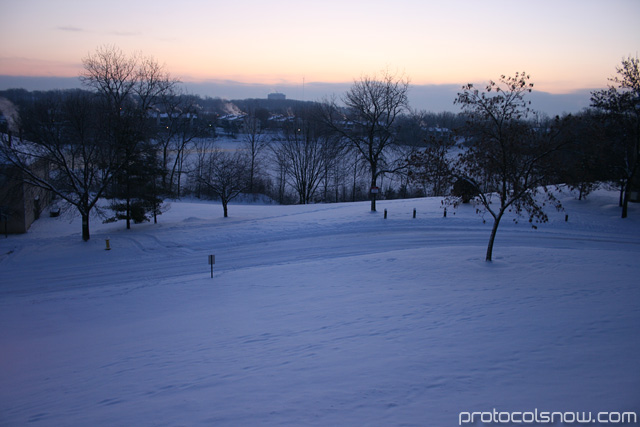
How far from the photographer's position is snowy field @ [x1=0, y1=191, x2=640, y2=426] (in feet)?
18.7

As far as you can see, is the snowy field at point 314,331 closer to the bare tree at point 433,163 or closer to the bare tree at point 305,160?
the bare tree at point 433,163

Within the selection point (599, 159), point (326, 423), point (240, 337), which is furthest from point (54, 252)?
point (599, 159)

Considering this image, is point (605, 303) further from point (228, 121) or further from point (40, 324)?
point (228, 121)

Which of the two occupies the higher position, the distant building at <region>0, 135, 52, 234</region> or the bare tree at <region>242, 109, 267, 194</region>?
the bare tree at <region>242, 109, 267, 194</region>

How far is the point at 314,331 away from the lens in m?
9.14

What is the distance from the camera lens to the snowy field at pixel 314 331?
5.71 meters

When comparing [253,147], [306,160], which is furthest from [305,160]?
[253,147]

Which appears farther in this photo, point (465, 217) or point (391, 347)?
point (465, 217)

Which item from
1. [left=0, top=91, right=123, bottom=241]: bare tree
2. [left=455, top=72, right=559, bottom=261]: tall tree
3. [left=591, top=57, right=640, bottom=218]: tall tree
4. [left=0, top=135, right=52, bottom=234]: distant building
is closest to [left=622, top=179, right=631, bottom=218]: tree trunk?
[left=591, top=57, right=640, bottom=218]: tall tree

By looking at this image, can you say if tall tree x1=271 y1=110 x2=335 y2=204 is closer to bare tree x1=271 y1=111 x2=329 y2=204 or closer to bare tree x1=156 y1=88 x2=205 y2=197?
bare tree x1=271 y1=111 x2=329 y2=204

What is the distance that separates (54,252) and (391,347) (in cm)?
1953

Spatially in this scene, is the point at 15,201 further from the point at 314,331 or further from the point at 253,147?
the point at 253,147

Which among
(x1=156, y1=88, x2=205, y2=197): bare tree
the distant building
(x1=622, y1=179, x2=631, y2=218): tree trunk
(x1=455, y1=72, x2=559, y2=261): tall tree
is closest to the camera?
(x1=455, y1=72, x2=559, y2=261): tall tree

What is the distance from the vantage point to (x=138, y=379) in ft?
23.1
